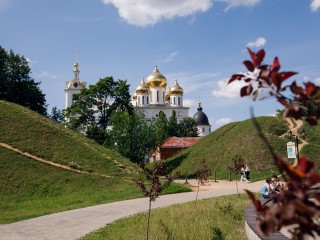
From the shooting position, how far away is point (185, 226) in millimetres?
9469

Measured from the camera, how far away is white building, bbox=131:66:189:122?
3078 inches

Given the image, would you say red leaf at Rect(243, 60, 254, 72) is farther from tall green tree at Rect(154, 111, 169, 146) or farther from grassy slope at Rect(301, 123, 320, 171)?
tall green tree at Rect(154, 111, 169, 146)

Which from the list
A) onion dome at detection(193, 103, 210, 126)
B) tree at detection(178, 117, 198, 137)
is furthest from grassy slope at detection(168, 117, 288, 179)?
onion dome at detection(193, 103, 210, 126)

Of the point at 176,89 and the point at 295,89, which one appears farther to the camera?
the point at 176,89

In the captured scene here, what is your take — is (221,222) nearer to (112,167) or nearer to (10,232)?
(10,232)

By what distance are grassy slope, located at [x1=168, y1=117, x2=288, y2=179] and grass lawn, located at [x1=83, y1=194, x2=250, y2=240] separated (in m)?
20.8

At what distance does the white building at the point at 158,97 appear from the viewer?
78188mm

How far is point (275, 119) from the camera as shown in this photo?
41.6 meters

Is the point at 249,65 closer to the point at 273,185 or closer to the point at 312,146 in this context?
the point at 273,185

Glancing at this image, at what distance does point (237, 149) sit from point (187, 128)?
3762cm

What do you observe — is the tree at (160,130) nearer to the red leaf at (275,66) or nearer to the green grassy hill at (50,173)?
the green grassy hill at (50,173)

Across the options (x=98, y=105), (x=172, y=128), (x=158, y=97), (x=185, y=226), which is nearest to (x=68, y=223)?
(x=185, y=226)

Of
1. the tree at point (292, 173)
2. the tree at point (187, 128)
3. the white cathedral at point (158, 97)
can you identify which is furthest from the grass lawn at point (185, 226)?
the white cathedral at point (158, 97)

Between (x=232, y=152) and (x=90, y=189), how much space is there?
770 inches
